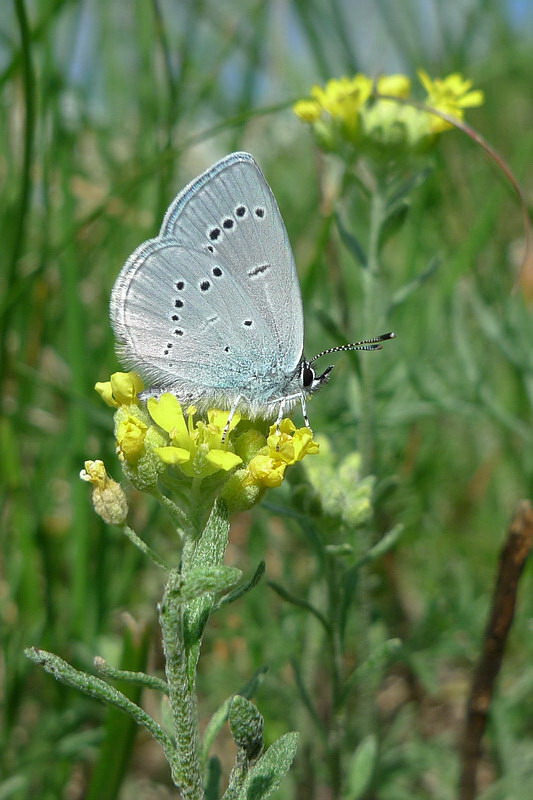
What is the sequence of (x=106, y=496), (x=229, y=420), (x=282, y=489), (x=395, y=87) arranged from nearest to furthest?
1. (x=106, y=496)
2. (x=229, y=420)
3. (x=282, y=489)
4. (x=395, y=87)

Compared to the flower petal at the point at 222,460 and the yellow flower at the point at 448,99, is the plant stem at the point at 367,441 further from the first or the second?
the flower petal at the point at 222,460

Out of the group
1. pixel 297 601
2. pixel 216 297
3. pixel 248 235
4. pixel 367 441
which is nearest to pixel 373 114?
pixel 248 235

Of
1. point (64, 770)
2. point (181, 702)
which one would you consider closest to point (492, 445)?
point (64, 770)

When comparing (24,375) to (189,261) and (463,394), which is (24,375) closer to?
(189,261)

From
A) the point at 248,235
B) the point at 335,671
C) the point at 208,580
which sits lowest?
the point at 208,580

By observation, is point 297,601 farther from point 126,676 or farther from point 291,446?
point 126,676
